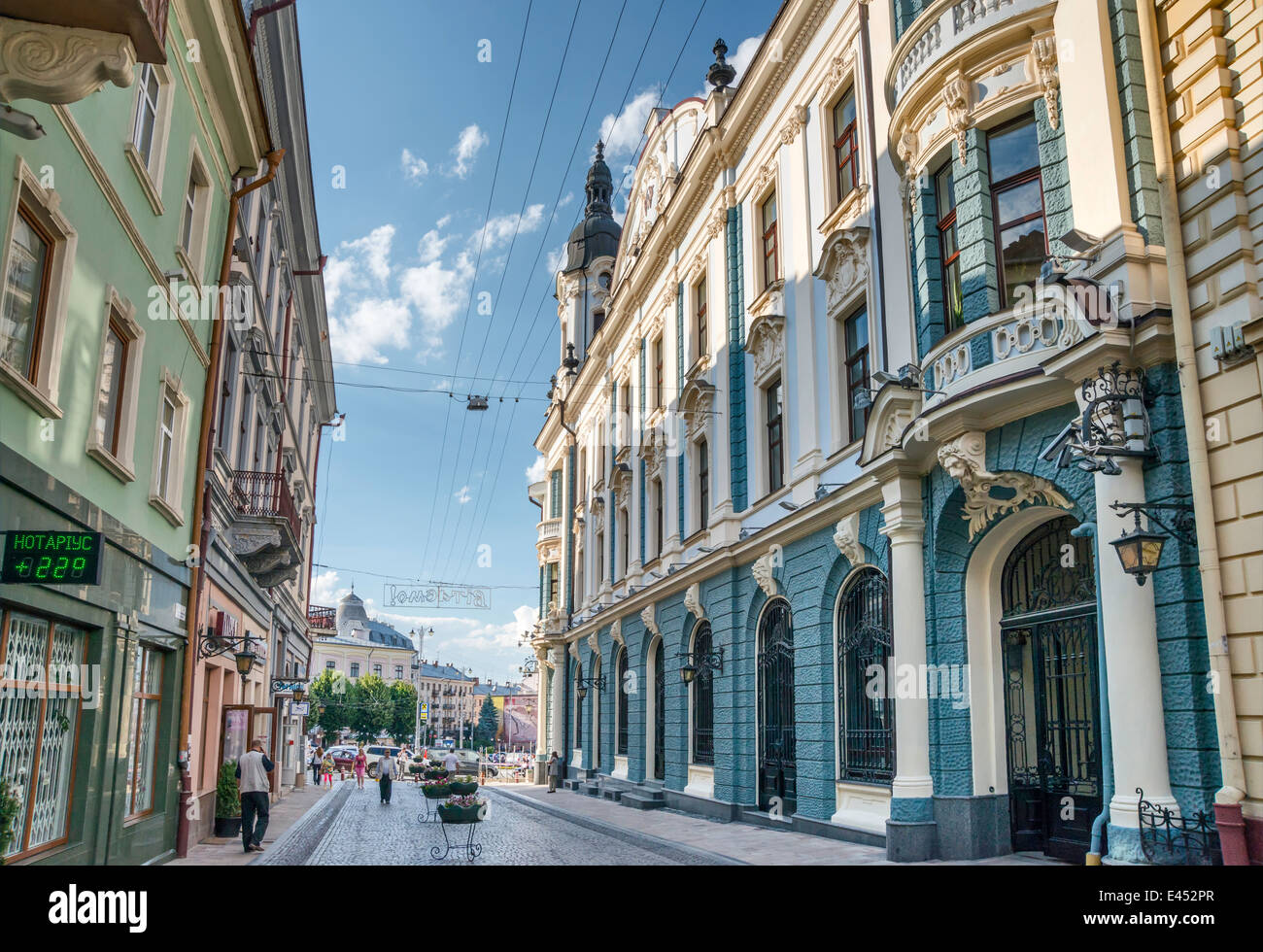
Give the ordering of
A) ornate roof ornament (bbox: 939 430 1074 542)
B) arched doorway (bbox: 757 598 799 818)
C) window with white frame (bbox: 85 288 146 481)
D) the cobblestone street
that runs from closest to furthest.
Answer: window with white frame (bbox: 85 288 146 481), ornate roof ornament (bbox: 939 430 1074 542), the cobblestone street, arched doorway (bbox: 757 598 799 818)

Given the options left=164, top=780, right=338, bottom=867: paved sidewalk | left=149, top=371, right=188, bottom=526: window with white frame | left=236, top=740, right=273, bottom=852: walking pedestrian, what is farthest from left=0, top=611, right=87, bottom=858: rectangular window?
left=236, top=740, right=273, bottom=852: walking pedestrian

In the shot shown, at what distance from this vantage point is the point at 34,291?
8.69m

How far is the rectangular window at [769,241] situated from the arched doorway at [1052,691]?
Result: 31.8ft

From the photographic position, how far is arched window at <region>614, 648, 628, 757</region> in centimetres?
3020

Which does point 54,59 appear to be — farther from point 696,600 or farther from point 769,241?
point 696,600

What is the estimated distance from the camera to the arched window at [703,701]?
882 inches

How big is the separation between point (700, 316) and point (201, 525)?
13816 mm

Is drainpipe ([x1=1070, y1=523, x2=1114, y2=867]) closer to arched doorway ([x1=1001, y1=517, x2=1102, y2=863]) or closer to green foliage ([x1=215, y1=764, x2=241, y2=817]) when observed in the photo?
arched doorway ([x1=1001, y1=517, x2=1102, y2=863])

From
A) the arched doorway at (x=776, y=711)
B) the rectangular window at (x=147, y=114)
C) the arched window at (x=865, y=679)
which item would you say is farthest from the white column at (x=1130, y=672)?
the rectangular window at (x=147, y=114)

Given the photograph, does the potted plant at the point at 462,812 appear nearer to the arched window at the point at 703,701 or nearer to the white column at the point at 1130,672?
the white column at the point at 1130,672

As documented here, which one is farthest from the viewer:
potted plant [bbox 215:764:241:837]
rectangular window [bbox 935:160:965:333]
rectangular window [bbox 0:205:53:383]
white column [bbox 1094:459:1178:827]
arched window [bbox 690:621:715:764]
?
arched window [bbox 690:621:715:764]

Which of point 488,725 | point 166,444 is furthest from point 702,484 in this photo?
point 488,725

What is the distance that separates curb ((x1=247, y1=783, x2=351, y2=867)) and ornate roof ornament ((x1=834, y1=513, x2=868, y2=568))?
905 centimetres

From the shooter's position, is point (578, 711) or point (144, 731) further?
point (578, 711)
